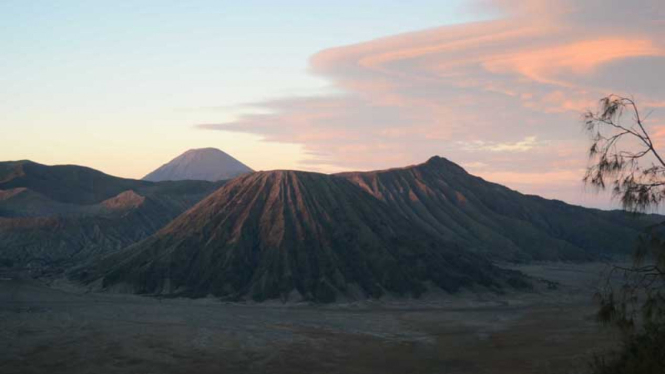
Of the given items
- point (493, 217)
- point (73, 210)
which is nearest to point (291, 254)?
point (493, 217)

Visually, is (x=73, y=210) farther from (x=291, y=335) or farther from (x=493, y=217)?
(x=291, y=335)

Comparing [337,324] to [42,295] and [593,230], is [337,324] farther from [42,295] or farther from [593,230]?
[593,230]

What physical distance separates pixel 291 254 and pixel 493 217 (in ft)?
201

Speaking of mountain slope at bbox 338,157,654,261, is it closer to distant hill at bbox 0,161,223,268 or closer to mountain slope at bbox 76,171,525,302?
mountain slope at bbox 76,171,525,302

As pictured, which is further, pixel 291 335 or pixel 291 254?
pixel 291 254

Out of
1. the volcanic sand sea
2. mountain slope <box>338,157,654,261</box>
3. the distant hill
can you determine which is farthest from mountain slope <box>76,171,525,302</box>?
mountain slope <box>338,157,654,261</box>

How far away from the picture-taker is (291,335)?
43.0 meters

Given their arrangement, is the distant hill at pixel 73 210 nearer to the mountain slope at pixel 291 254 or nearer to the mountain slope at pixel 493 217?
the mountain slope at pixel 291 254

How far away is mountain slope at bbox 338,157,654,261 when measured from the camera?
109000mm

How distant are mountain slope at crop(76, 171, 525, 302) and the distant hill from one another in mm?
25399

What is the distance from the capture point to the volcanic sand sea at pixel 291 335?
33969 millimetres

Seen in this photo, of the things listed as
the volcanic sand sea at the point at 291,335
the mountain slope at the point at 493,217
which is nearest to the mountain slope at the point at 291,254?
the volcanic sand sea at the point at 291,335

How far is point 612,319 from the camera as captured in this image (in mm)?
15969

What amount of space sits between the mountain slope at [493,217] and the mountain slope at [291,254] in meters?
27.8
